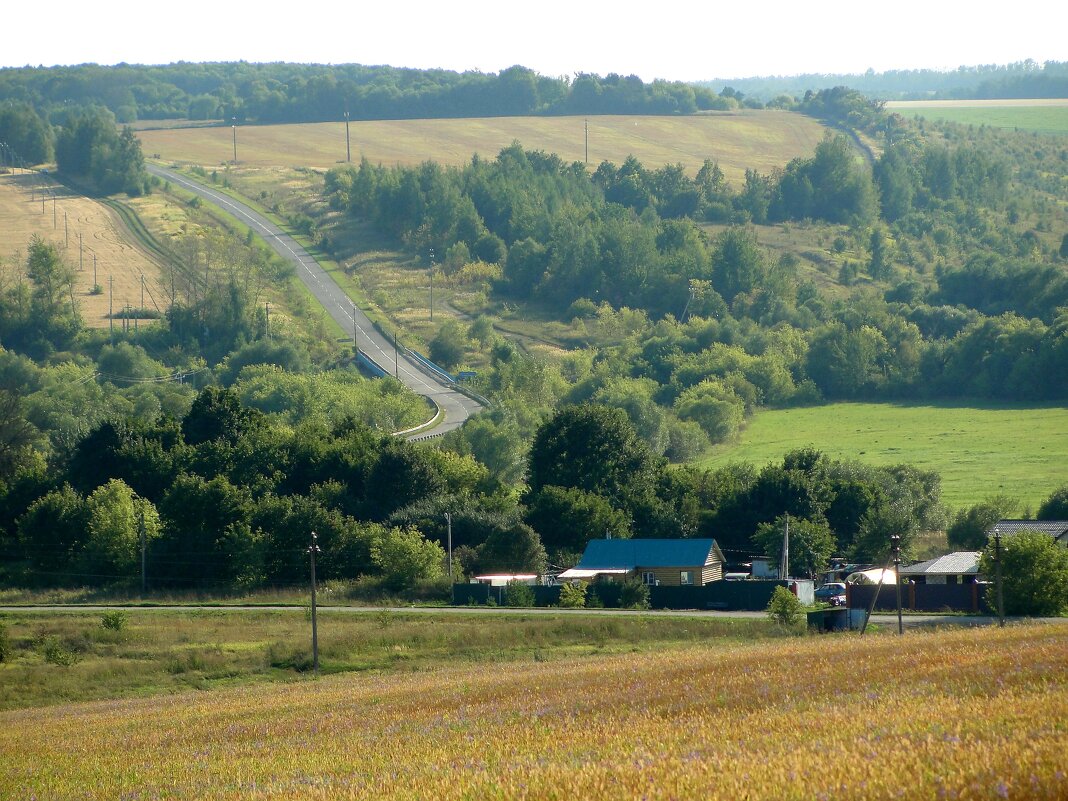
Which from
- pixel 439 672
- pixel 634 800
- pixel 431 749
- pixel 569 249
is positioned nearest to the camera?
pixel 634 800

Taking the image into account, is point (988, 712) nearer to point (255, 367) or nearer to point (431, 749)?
point (431, 749)

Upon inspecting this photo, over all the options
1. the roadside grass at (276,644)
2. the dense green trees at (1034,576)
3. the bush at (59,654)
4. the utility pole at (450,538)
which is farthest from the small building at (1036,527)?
the bush at (59,654)

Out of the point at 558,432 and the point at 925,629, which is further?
the point at 558,432

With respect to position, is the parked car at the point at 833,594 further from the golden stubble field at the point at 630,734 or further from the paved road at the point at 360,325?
the paved road at the point at 360,325

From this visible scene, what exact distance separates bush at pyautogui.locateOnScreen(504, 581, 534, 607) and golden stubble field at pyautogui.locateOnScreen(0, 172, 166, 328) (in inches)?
3724

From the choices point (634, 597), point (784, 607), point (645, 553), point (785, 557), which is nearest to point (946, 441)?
point (785, 557)

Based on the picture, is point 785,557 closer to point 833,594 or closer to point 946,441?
point 833,594

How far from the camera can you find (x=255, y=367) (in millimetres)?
141875

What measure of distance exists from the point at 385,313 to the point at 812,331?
48.3 metres

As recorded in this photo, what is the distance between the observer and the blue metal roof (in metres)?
75.8

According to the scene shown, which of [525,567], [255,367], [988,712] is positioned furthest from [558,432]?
[988,712]

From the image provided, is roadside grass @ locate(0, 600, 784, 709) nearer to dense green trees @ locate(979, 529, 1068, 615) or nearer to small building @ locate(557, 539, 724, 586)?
dense green trees @ locate(979, 529, 1068, 615)

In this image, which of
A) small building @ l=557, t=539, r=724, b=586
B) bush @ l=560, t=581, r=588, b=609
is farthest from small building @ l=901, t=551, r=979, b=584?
bush @ l=560, t=581, r=588, b=609

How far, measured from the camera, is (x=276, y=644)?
184 feet
